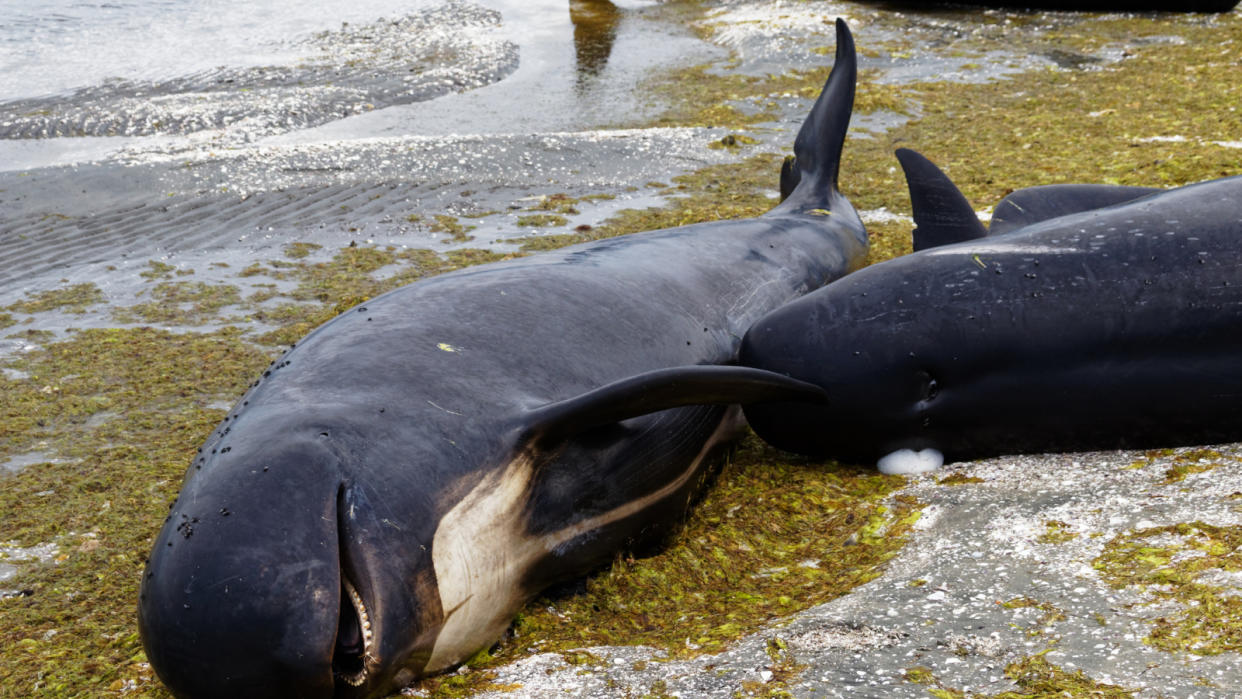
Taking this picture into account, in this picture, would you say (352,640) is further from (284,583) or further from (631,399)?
(631,399)

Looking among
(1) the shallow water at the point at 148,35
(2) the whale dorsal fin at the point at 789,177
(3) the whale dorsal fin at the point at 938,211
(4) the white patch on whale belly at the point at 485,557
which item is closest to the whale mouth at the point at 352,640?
(4) the white patch on whale belly at the point at 485,557

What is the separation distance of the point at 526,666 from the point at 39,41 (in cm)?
1418

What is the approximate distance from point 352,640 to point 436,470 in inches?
18.2

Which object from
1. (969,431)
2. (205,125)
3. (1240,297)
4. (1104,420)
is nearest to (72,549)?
(969,431)

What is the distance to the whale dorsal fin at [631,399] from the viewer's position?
9.64 feet

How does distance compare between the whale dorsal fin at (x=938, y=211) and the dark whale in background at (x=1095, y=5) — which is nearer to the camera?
the whale dorsal fin at (x=938, y=211)

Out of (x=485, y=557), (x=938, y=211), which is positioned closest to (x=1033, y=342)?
(x=938, y=211)

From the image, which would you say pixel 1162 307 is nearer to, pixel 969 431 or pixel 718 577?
pixel 969 431

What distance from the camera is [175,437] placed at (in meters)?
4.32

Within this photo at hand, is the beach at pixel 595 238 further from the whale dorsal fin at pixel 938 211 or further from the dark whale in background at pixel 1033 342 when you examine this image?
the whale dorsal fin at pixel 938 211

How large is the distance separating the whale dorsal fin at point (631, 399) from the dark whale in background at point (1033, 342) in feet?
2.50

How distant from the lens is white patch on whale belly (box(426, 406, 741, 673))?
2697 millimetres

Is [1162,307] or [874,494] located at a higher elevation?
[1162,307]

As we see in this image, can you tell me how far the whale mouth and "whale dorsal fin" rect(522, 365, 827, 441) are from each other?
0.65 meters
